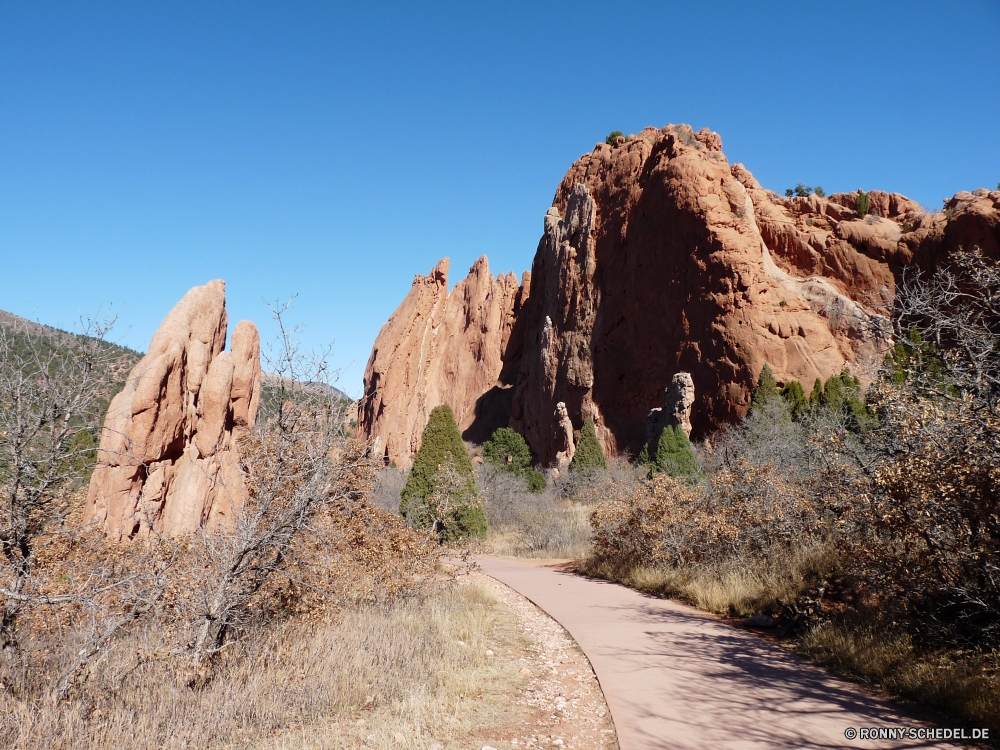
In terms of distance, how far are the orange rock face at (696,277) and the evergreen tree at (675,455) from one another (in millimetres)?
6394

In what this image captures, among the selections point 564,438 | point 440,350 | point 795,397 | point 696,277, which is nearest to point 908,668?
point 795,397

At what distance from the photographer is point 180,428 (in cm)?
1062

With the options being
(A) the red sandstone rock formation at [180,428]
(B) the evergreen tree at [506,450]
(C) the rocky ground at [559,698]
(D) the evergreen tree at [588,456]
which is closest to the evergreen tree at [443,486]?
(A) the red sandstone rock formation at [180,428]

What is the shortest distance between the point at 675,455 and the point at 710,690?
2099cm

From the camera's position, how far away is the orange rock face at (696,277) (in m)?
32.3

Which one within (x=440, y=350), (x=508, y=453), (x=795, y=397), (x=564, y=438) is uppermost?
(x=440, y=350)

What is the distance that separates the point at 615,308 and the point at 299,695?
3941 cm

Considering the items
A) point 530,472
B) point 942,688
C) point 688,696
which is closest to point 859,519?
point 942,688

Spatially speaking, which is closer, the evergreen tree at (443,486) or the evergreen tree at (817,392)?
the evergreen tree at (443,486)

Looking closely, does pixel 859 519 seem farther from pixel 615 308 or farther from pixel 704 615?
pixel 615 308

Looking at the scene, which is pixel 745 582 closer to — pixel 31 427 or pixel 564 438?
pixel 31 427

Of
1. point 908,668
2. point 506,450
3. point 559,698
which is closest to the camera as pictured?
point 908,668

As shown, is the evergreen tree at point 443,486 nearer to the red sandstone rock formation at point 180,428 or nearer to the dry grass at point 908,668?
the red sandstone rock formation at point 180,428

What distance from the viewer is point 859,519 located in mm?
6859
